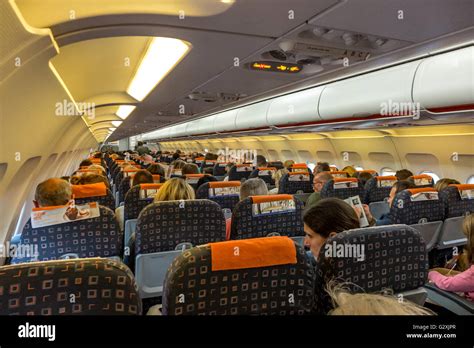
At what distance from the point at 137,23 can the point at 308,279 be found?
204 cm

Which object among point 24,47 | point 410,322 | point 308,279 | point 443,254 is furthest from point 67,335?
point 443,254

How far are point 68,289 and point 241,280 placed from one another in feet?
2.00

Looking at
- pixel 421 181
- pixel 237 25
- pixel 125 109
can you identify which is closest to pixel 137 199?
pixel 237 25

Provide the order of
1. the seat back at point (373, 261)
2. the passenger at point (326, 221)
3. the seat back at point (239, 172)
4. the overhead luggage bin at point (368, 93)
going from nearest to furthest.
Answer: the seat back at point (373, 261) → the passenger at point (326, 221) → the overhead luggage bin at point (368, 93) → the seat back at point (239, 172)

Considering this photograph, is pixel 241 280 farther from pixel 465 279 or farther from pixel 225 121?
pixel 225 121

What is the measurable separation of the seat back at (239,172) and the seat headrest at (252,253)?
6.36 m

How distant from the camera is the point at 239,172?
312 inches

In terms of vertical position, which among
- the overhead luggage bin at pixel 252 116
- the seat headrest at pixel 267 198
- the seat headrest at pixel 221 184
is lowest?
the seat headrest at pixel 267 198

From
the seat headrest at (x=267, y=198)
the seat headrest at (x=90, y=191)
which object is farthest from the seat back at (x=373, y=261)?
the seat headrest at (x=90, y=191)

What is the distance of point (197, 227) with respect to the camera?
2.58 m

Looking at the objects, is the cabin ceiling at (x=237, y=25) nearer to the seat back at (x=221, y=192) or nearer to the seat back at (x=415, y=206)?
the seat back at (x=221, y=192)

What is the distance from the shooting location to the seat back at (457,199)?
12.4 ft

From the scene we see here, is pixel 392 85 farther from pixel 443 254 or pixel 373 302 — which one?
pixel 373 302

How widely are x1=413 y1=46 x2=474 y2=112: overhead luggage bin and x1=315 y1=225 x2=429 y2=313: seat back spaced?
2.52 metres
